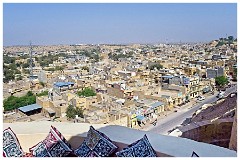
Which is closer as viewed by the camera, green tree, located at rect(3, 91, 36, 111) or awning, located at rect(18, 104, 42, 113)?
awning, located at rect(18, 104, 42, 113)

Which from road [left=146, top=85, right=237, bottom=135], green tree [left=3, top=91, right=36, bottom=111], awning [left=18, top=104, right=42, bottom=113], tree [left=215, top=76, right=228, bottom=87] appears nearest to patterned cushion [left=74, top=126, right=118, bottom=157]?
road [left=146, top=85, right=237, bottom=135]

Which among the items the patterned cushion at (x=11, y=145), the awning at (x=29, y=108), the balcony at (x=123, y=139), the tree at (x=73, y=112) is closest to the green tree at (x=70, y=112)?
the tree at (x=73, y=112)

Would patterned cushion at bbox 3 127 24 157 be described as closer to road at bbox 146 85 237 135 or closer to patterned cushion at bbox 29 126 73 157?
patterned cushion at bbox 29 126 73 157

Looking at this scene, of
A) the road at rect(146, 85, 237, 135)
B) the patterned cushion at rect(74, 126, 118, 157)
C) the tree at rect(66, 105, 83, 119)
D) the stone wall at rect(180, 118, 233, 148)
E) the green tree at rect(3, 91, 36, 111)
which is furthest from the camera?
the green tree at rect(3, 91, 36, 111)

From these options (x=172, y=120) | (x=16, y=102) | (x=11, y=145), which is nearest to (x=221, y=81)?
(x=172, y=120)

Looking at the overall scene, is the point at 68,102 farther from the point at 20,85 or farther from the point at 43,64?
the point at 43,64

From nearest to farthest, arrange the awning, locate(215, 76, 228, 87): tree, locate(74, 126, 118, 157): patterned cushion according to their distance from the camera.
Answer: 1. locate(74, 126, 118, 157): patterned cushion
2. the awning
3. locate(215, 76, 228, 87): tree

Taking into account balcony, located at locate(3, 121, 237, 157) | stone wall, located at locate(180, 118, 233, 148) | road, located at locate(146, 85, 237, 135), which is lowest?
road, located at locate(146, 85, 237, 135)

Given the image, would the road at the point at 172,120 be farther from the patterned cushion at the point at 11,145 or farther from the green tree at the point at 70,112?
the patterned cushion at the point at 11,145
